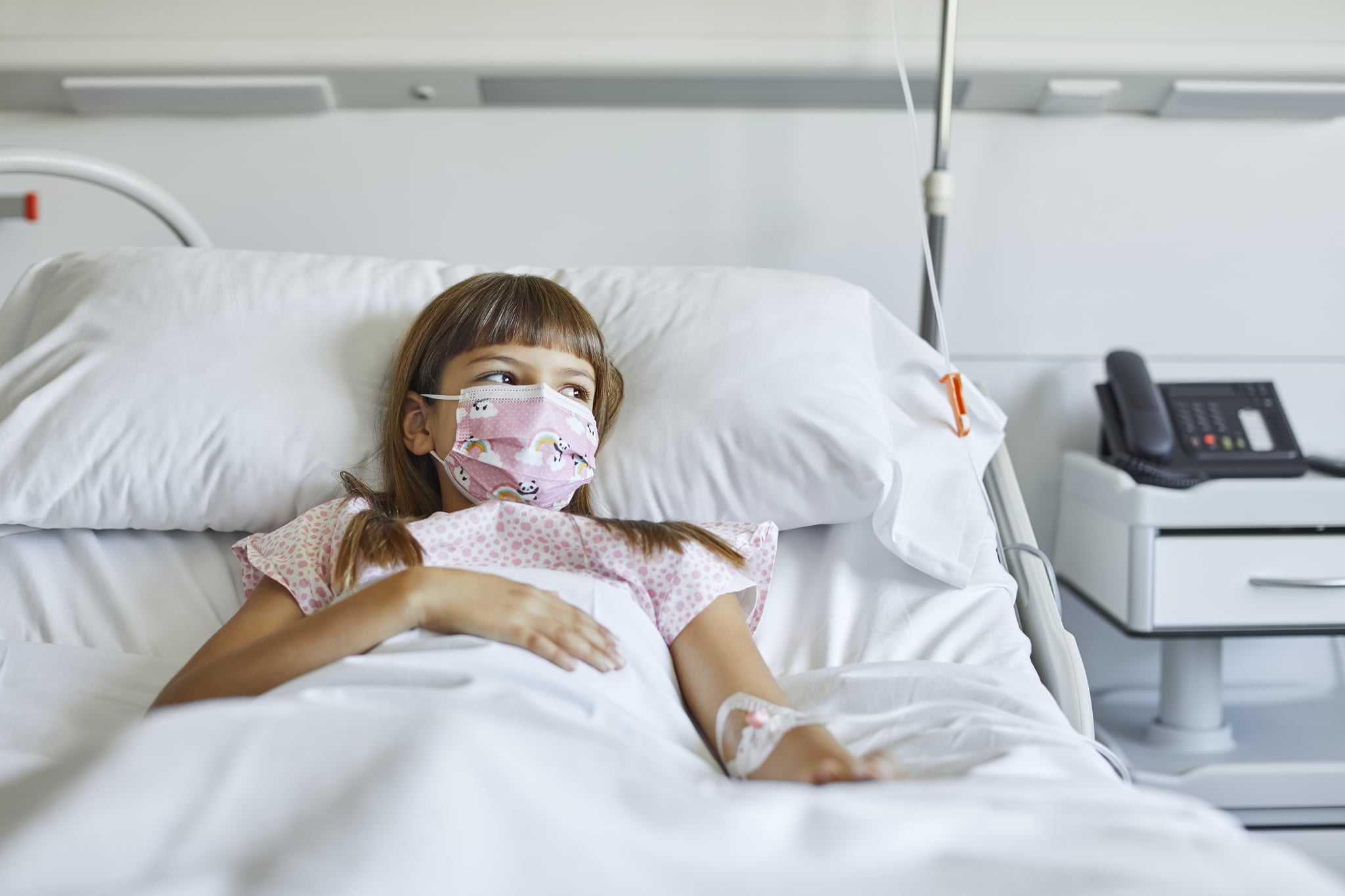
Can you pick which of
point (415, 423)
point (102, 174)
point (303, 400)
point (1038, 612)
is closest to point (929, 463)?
point (1038, 612)

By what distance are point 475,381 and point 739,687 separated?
0.43 meters

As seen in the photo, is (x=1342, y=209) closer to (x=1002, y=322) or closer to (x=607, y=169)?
(x=1002, y=322)

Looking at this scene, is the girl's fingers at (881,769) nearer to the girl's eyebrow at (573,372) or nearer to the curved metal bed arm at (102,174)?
the girl's eyebrow at (573,372)

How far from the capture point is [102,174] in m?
1.33

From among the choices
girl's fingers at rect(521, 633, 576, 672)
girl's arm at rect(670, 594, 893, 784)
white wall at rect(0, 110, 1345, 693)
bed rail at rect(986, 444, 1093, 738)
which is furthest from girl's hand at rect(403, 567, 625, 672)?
white wall at rect(0, 110, 1345, 693)

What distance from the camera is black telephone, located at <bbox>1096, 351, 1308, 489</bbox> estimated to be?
4.81ft

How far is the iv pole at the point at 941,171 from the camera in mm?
1439

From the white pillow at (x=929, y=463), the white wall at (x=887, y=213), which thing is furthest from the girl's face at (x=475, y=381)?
the white wall at (x=887, y=213)

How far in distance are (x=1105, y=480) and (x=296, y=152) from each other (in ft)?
4.58

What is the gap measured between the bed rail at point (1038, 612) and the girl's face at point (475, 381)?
0.56m

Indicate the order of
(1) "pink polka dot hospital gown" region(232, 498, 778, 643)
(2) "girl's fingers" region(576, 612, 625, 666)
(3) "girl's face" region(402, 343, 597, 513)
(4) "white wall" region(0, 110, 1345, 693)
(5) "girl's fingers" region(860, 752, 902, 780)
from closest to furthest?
(5) "girl's fingers" region(860, 752, 902, 780) → (2) "girl's fingers" region(576, 612, 625, 666) → (1) "pink polka dot hospital gown" region(232, 498, 778, 643) → (3) "girl's face" region(402, 343, 597, 513) → (4) "white wall" region(0, 110, 1345, 693)

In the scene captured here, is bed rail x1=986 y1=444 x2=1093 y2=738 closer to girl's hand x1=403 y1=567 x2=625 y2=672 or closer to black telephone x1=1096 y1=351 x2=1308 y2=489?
black telephone x1=1096 y1=351 x2=1308 y2=489

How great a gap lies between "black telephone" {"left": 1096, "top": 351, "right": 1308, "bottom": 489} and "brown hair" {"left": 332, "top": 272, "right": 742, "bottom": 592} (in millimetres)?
778

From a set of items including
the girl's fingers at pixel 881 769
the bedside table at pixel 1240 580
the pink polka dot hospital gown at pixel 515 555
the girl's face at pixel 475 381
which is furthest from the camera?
the bedside table at pixel 1240 580
